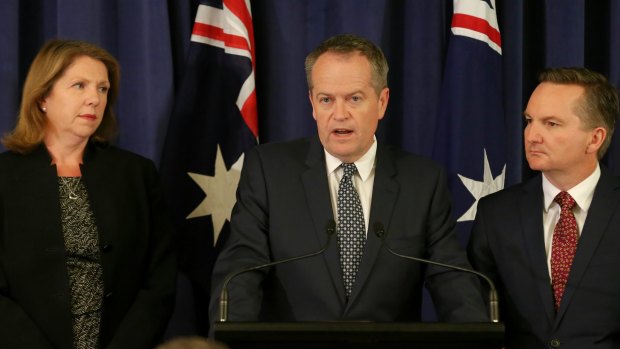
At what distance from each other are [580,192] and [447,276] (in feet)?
2.44

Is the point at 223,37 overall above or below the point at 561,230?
above

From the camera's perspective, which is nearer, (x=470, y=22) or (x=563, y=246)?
(x=563, y=246)

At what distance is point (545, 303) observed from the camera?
328 centimetres

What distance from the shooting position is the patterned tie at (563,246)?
331cm

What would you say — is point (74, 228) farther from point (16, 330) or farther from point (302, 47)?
point (302, 47)

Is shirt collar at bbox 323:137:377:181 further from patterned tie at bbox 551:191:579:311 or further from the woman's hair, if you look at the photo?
the woman's hair

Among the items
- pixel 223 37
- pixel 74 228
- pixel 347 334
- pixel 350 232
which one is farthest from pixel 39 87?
pixel 347 334

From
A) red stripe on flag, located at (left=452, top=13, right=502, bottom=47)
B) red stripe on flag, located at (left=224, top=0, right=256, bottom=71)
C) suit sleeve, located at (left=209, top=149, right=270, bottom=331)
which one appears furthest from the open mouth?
red stripe on flag, located at (left=452, top=13, right=502, bottom=47)

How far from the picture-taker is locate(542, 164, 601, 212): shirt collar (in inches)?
135

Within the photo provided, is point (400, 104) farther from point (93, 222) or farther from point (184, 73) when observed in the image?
point (93, 222)

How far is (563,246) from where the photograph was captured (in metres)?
3.34

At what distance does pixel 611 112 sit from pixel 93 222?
80.0 inches

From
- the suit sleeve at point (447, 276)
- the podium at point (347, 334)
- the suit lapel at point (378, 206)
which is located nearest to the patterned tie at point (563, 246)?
the suit sleeve at point (447, 276)

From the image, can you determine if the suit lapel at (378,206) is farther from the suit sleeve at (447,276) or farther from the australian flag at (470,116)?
the australian flag at (470,116)
